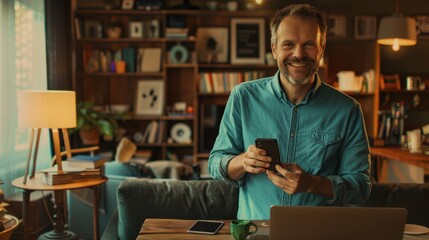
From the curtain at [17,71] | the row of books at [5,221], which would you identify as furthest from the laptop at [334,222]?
the curtain at [17,71]

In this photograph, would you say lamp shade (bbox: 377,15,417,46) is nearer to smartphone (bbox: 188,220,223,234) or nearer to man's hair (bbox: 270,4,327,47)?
man's hair (bbox: 270,4,327,47)

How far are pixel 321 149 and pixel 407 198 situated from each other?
1.04m

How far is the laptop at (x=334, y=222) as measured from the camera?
1215 millimetres

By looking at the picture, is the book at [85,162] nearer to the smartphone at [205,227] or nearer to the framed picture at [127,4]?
the smartphone at [205,227]

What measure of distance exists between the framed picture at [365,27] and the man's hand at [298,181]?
480cm

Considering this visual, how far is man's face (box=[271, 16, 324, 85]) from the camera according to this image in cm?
161

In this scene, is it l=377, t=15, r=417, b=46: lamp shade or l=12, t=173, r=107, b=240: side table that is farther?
l=377, t=15, r=417, b=46: lamp shade

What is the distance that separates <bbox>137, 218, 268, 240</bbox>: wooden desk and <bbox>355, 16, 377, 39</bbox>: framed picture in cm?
482

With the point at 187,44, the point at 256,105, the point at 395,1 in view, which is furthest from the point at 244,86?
the point at 395,1

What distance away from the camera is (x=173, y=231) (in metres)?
1.54

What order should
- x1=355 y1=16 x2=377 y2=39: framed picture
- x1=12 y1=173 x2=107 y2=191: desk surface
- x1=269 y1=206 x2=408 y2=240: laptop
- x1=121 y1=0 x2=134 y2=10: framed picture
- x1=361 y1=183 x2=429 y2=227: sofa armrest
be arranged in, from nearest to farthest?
x1=269 y1=206 x2=408 y2=240: laptop < x1=361 y1=183 x2=429 y2=227: sofa armrest < x1=12 y1=173 x2=107 y2=191: desk surface < x1=121 y1=0 x2=134 y2=10: framed picture < x1=355 y1=16 x2=377 y2=39: framed picture

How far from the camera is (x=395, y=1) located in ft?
19.3

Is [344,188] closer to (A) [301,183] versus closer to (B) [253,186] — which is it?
(A) [301,183]

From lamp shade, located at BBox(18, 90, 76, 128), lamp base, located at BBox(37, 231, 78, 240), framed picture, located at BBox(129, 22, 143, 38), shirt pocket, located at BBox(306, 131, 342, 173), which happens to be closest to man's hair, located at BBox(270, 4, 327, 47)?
shirt pocket, located at BBox(306, 131, 342, 173)
